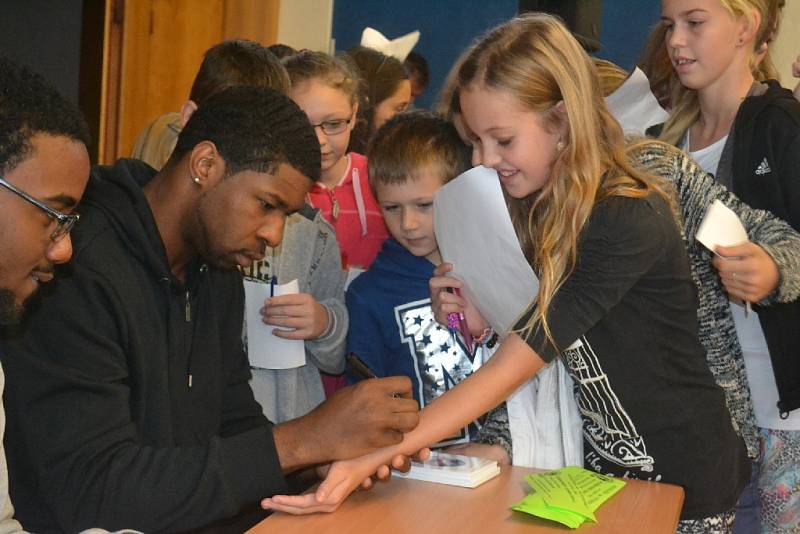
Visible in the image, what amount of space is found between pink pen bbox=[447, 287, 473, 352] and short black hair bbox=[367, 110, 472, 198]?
32 cm

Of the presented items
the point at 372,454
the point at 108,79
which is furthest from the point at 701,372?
the point at 108,79

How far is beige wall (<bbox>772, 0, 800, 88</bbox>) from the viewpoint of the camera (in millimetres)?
4805

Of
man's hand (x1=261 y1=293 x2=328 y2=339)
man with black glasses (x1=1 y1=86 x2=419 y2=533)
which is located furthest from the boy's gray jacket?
man with black glasses (x1=1 y1=86 x2=419 y2=533)

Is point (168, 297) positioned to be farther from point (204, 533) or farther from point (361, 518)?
point (361, 518)

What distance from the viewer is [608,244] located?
1720 mm

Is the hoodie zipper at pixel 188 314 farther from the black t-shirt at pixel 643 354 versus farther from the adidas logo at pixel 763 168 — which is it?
the adidas logo at pixel 763 168

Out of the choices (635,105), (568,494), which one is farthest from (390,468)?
(635,105)

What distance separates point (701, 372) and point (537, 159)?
1.64ft

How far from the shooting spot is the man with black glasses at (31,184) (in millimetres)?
1304

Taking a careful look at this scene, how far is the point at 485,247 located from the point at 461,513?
1.75ft

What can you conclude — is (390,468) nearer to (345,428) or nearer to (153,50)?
(345,428)

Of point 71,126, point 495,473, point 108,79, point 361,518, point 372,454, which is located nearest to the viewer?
point 71,126

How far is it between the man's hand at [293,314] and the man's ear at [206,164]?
18.8 inches

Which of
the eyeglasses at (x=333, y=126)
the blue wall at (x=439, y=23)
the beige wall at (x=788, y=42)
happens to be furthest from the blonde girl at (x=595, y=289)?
the blue wall at (x=439, y=23)
